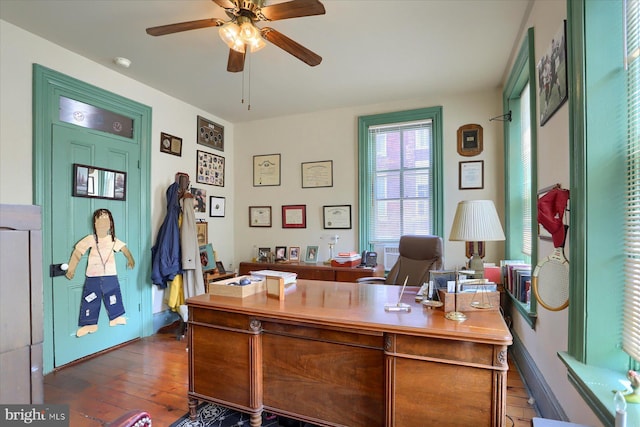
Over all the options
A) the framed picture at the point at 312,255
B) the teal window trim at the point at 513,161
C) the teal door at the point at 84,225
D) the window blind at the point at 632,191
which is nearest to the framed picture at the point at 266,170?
the framed picture at the point at 312,255

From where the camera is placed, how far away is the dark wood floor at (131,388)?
2082mm

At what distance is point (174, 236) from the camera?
350 cm

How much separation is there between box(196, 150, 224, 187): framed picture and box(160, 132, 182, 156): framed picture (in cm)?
32

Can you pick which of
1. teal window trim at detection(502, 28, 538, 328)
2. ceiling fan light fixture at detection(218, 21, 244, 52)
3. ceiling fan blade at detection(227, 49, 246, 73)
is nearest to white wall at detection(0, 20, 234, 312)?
ceiling fan blade at detection(227, 49, 246, 73)

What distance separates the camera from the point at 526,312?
231 cm

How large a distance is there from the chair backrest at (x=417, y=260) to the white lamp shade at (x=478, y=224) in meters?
1.25

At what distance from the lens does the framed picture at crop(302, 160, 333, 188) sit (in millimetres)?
4387

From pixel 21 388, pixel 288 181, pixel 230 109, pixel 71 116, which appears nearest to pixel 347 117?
pixel 288 181

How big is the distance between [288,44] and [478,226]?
65.7 inches

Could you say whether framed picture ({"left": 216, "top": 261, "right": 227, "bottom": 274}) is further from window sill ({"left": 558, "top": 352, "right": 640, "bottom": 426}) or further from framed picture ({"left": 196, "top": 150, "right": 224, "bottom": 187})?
window sill ({"left": 558, "top": 352, "right": 640, "bottom": 426})

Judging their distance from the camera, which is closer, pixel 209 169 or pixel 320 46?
pixel 320 46

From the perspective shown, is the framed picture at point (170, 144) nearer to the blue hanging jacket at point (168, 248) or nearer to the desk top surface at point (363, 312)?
the blue hanging jacket at point (168, 248)

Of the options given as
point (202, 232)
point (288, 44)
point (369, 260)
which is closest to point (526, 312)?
point (369, 260)

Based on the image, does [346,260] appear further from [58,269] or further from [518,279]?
[58,269]
